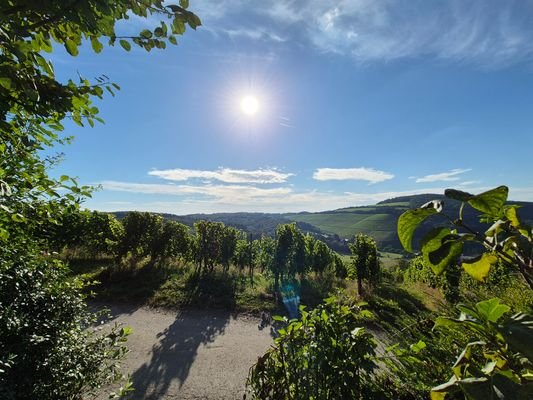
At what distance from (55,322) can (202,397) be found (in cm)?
522

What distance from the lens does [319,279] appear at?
20.5m

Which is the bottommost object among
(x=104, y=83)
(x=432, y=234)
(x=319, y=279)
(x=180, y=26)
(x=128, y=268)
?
(x=319, y=279)

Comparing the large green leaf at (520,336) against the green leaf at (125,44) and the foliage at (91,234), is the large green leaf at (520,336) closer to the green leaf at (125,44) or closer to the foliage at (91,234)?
the green leaf at (125,44)

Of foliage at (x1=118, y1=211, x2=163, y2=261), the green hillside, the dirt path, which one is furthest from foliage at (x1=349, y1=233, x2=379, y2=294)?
the green hillside

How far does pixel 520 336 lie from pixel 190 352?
33.4 feet

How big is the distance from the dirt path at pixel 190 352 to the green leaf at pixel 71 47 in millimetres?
7561

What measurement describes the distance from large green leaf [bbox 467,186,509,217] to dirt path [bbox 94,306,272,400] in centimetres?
791

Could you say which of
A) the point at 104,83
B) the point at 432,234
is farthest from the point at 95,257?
the point at 432,234

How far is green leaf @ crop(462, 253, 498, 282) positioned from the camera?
761 mm

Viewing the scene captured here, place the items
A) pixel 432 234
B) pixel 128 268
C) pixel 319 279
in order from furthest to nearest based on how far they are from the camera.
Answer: pixel 319 279
pixel 128 268
pixel 432 234

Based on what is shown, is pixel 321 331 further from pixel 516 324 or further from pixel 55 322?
pixel 55 322

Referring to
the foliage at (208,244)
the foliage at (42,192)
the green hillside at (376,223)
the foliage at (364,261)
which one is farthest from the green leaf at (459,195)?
the green hillside at (376,223)

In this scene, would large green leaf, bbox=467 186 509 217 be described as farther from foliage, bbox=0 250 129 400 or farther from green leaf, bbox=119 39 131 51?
foliage, bbox=0 250 129 400

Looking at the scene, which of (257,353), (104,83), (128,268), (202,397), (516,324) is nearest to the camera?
(516,324)
